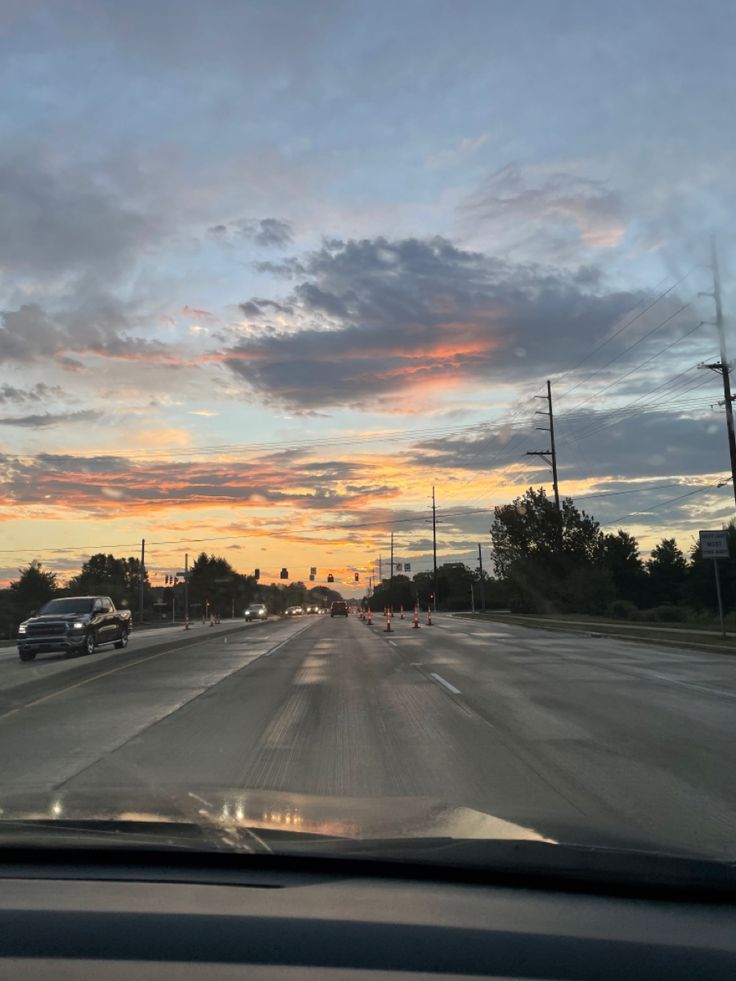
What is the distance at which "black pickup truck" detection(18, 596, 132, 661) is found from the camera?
2519cm

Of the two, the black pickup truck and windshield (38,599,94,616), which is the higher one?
windshield (38,599,94,616)

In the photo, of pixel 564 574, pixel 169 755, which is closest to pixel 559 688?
pixel 169 755

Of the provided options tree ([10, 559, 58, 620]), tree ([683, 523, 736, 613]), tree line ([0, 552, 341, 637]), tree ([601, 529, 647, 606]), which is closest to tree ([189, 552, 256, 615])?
tree line ([0, 552, 341, 637])

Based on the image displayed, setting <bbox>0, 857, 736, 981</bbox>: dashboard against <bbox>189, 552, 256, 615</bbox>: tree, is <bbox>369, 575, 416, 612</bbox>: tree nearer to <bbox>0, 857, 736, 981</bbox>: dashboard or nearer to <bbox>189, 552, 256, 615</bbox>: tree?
<bbox>189, 552, 256, 615</bbox>: tree

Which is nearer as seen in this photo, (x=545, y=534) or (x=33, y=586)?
(x=545, y=534)

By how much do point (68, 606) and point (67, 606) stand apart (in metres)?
0.03

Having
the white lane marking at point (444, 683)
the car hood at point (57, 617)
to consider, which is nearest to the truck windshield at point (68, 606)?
the car hood at point (57, 617)

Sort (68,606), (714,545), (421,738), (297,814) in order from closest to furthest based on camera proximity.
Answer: (297,814), (421,738), (714,545), (68,606)

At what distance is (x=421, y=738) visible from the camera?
959 centimetres

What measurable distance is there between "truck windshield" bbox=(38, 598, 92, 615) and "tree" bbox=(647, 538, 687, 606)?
95.1m

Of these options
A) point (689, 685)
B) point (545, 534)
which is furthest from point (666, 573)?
point (689, 685)

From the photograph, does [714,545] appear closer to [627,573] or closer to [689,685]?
[689,685]

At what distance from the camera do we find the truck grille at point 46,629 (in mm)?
25203

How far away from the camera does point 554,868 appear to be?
302 cm
